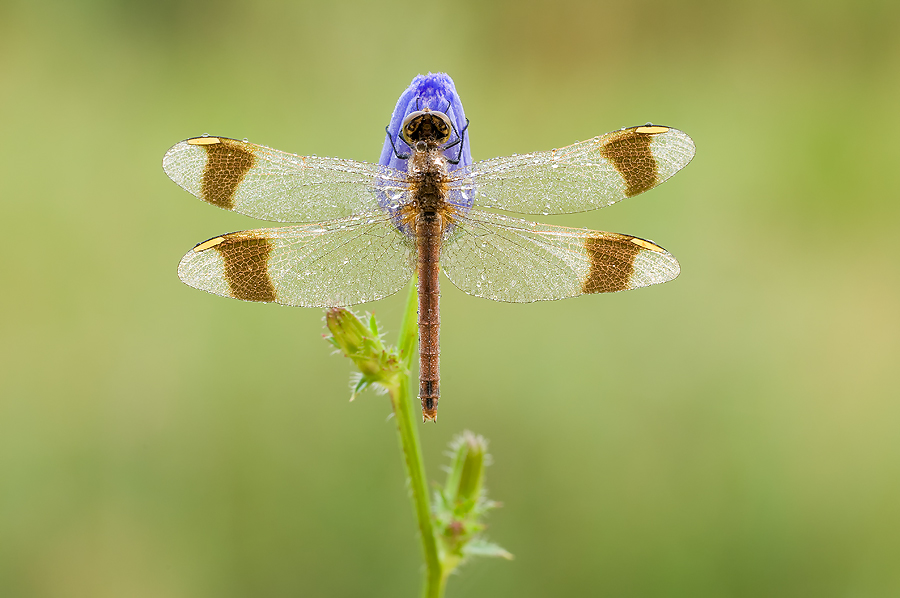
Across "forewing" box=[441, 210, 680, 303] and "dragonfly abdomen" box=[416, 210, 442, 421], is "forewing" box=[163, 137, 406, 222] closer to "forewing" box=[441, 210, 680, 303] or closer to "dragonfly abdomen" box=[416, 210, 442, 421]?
"dragonfly abdomen" box=[416, 210, 442, 421]

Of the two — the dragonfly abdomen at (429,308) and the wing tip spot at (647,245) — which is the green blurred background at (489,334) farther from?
the wing tip spot at (647,245)

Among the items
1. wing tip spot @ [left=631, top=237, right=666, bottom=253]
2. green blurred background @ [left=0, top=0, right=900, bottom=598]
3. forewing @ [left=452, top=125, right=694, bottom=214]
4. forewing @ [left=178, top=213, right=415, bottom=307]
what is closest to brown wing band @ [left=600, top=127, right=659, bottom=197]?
forewing @ [left=452, top=125, right=694, bottom=214]

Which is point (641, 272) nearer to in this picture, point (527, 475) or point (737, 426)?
point (527, 475)

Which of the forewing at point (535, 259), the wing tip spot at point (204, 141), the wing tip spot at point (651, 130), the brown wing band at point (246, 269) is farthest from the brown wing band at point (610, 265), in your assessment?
the wing tip spot at point (204, 141)

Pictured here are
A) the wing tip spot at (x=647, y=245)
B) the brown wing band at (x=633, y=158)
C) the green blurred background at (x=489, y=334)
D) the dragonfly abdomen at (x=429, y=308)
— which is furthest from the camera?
the green blurred background at (x=489, y=334)

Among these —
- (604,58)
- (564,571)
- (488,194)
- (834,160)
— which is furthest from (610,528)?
(604,58)
